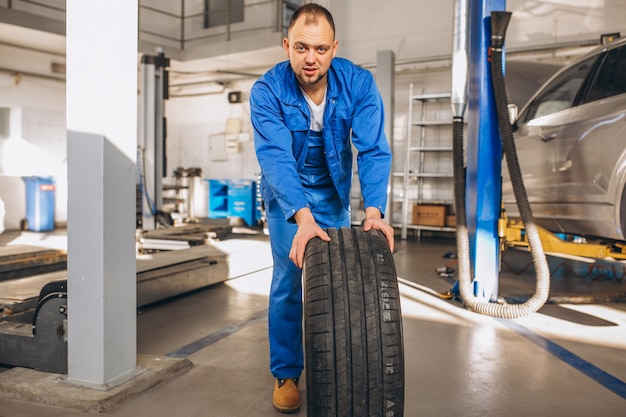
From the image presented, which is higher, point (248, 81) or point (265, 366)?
point (248, 81)

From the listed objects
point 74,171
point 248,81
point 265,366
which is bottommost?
point 265,366

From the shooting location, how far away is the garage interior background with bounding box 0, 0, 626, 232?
7.36m

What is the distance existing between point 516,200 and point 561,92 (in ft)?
3.84

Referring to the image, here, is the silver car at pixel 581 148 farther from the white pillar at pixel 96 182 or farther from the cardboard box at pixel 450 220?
the cardboard box at pixel 450 220

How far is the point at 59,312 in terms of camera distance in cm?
221

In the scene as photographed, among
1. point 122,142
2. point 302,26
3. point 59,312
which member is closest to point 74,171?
point 122,142

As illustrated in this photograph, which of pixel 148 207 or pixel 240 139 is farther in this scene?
pixel 240 139

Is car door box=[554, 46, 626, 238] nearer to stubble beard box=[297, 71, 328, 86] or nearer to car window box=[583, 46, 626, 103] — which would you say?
car window box=[583, 46, 626, 103]

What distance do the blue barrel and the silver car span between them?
7655 mm

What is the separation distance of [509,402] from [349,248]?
3.55ft

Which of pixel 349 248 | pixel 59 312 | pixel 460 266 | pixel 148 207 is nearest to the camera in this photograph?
pixel 349 248

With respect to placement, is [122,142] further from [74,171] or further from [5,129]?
[5,129]

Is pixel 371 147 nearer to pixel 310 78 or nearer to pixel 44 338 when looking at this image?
pixel 310 78

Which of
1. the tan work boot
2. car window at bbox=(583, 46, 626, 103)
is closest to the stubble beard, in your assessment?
the tan work boot
